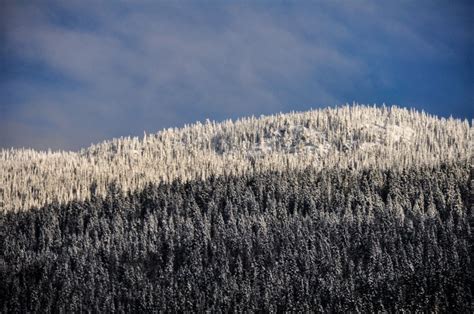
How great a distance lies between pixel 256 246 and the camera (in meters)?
136

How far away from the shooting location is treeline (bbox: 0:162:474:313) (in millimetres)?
113812

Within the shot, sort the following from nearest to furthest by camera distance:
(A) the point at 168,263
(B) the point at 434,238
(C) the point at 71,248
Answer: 1. (B) the point at 434,238
2. (A) the point at 168,263
3. (C) the point at 71,248

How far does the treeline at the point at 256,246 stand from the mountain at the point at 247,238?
0.34 meters

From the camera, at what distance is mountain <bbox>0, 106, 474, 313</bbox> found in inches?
4508

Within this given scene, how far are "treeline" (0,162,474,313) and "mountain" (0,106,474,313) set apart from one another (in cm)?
34

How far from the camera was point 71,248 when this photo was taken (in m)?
149

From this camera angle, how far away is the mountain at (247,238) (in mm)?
114500

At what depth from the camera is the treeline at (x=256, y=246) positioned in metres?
114

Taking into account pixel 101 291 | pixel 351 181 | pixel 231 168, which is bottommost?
pixel 101 291

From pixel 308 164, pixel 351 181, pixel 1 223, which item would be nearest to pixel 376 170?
pixel 351 181

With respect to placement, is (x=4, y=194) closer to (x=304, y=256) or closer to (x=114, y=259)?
(x=114, y=259)

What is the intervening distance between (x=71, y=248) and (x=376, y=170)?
74163 mm

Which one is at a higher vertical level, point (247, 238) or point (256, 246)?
point (247, 238)

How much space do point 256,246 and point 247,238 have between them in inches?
156
